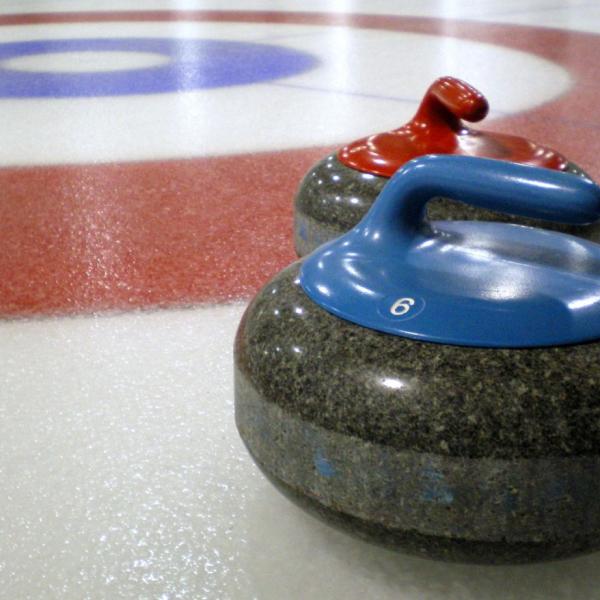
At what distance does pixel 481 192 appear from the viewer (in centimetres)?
70

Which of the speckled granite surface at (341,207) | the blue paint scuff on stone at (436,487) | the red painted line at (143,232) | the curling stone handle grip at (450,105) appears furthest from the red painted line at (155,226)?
the blue paint scuff on stone at (436,487)

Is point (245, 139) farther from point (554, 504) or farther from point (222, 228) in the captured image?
point (554, 504)

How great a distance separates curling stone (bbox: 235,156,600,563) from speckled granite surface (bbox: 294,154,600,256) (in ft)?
1.19

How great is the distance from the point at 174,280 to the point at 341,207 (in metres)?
0.34

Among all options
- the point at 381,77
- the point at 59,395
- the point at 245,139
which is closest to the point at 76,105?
the point at 245,139

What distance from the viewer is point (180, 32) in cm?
425

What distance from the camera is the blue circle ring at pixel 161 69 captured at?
3.04m

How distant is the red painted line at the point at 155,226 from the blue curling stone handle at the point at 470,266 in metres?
0.62

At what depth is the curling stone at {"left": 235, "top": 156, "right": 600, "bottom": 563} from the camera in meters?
0.65

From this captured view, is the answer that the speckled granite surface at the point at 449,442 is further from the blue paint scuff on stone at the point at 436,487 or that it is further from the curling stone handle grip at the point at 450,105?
the curling stone handle grip at the point at 450,105

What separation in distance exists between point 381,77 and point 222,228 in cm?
165

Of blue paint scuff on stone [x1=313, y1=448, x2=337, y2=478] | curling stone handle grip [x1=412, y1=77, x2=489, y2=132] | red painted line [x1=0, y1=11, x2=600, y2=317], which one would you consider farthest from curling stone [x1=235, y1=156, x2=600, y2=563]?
red painted line [x1=0, y1=11, x2=600, y2=317]

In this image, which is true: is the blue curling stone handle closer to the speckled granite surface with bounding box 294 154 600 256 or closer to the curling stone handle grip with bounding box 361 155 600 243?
the curling stone handle grip with bounding box 361 155 600 243

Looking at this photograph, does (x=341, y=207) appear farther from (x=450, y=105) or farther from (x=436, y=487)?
(x=436, y=487)
